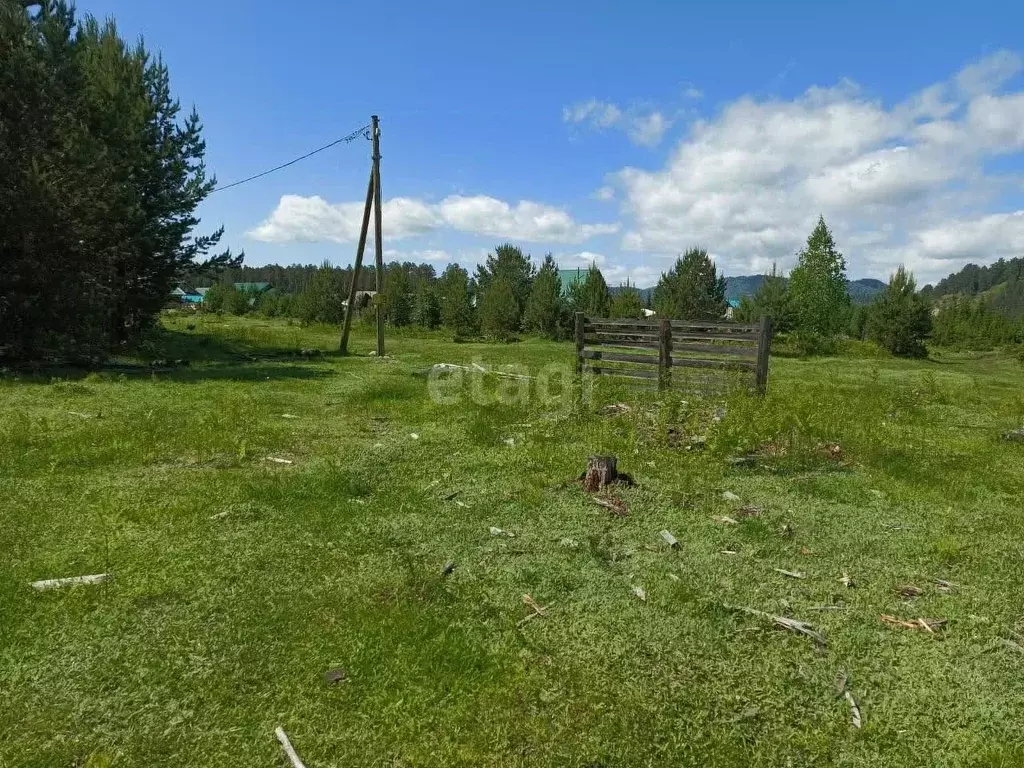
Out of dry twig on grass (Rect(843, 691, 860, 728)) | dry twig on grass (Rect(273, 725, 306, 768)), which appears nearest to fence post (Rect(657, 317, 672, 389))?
dry twig on grass (Rect(843, 691, 860, 728))

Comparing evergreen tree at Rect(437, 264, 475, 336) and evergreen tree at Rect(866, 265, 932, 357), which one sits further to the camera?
evergreen tree at Rect(437, 264, 475, 336)

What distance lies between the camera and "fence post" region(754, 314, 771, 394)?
11.6m

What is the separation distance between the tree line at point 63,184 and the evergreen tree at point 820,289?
35.0 meters

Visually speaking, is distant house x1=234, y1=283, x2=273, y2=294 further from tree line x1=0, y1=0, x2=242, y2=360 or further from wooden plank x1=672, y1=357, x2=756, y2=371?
wooden plank x1=672, y1=357, x2=756, y2=371

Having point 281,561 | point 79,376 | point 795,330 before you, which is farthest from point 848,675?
point 795,330

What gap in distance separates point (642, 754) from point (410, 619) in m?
1.66

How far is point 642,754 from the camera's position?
276 cm

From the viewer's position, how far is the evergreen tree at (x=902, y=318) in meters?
34.5

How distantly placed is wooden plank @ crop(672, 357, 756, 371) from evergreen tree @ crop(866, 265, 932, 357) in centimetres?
2926

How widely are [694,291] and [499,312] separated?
1275cm

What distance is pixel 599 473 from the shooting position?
6383mm

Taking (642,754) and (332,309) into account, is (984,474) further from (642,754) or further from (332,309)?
(332,309)

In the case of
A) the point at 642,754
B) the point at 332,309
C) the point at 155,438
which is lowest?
the point at 642,754

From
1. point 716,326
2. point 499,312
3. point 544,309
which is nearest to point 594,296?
point 544,309
